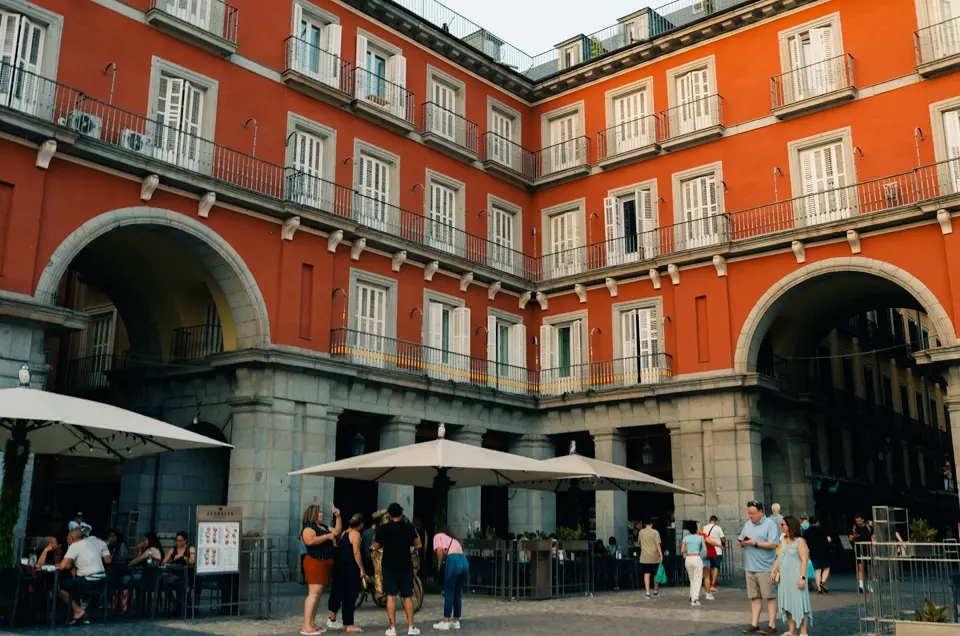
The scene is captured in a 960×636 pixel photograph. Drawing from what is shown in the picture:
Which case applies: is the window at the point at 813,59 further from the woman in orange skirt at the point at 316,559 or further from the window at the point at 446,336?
the woman in orange skirt at the point at 316,559

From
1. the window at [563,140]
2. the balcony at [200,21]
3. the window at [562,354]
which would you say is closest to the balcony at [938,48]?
the window at [563,140]

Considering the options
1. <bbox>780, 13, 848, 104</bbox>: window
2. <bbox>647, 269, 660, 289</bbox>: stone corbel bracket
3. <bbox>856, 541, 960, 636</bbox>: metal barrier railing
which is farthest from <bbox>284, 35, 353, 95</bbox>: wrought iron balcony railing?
<bbox>856, 541, 960, 636</bbox>: metal barrier railing

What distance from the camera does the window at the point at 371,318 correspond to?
23812mm

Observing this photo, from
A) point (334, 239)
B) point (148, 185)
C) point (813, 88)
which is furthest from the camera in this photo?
point (813, 88)

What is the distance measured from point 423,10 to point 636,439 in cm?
1602

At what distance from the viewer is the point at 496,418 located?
90.7 ft

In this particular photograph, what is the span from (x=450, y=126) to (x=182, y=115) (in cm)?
953

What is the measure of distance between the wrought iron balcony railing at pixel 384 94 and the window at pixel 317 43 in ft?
2.45

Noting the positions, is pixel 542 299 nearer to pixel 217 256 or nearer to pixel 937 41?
pixel 217 256

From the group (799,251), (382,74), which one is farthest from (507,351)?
(799,251)

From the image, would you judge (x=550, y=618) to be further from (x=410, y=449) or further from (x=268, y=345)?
(x=268, y=345)

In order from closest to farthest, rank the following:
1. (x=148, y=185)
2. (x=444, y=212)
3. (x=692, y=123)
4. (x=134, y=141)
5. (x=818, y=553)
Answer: (x=818, y=553)
(x=148, y=185)
(x=134, y=141)
(x=692, y=123)
(x=444, y=212)

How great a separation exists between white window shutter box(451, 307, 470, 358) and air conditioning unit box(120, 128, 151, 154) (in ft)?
34.3

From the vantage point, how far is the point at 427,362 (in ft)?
84.3
